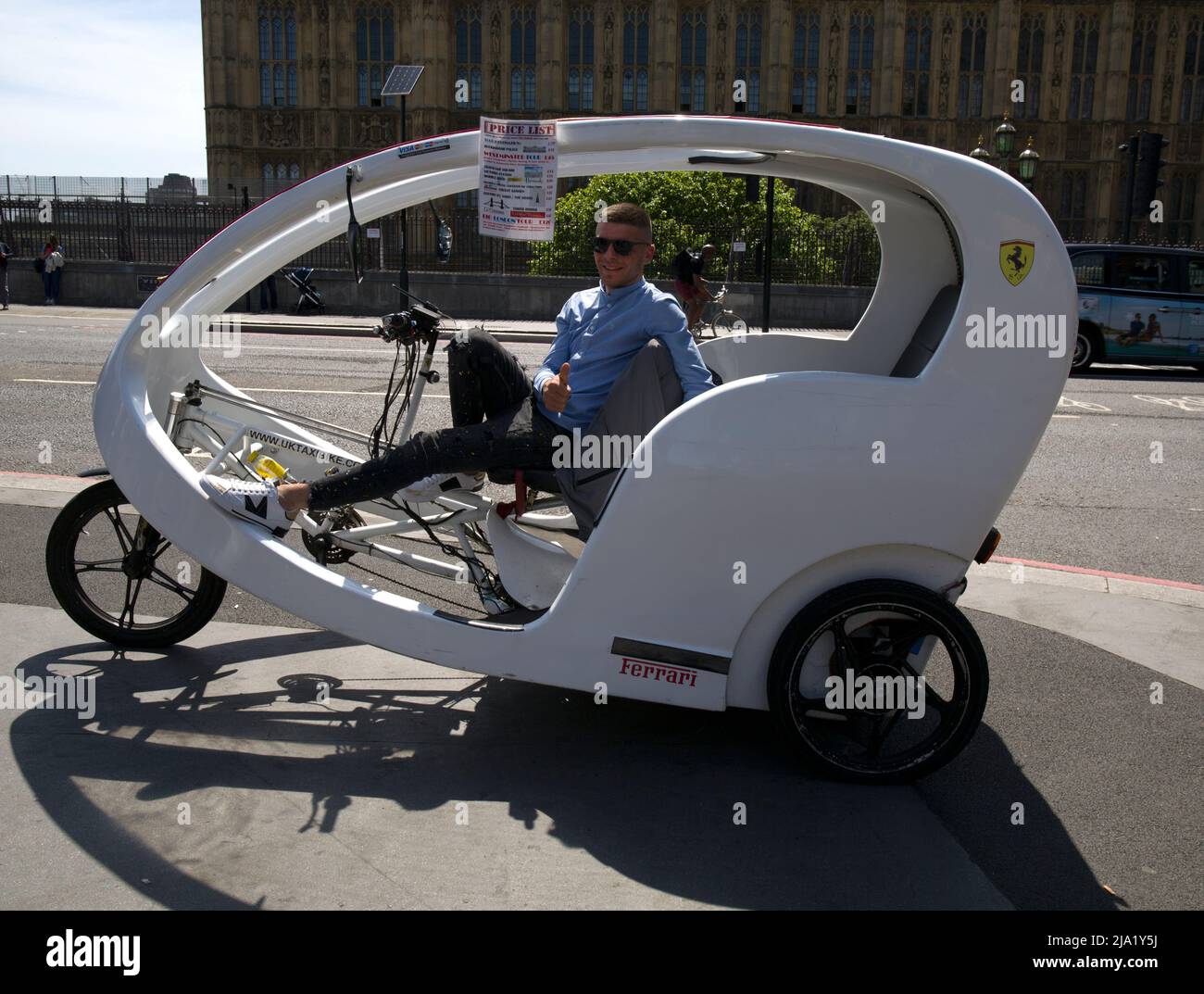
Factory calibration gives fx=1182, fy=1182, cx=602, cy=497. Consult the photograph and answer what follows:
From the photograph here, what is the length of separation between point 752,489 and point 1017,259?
108 cm

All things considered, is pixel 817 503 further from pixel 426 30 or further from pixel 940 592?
pixel 426 30

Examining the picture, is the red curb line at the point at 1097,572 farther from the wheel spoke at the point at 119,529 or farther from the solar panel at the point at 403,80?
the solar panel at the point at 403,80

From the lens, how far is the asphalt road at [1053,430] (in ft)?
23.4

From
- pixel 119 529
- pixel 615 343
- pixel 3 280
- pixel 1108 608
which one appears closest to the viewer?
pixel 615 343

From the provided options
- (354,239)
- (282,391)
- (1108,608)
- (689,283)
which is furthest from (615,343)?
(689,283)

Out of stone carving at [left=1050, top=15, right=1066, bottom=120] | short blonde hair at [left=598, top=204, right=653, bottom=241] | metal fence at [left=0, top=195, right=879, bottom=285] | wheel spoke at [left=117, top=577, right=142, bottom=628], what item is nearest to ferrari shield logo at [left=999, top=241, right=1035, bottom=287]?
short blonde hair at [left=598, top=204, right=653, bottom=241]

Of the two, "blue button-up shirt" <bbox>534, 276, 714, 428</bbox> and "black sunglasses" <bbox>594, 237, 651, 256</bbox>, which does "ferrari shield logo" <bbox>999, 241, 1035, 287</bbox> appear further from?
"black sunglasses" <bbox>594, 237, 651, 256</bbox>

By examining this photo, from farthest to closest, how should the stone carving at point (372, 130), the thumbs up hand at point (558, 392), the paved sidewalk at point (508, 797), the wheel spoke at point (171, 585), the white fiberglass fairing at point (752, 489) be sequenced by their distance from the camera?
the stone carving at point (372, 130) → the wheel spoke at point (171, 585) → the thumbs up hand at point (558, 392) → the white fiberglass fairing at point (752, 489) → the paved sidewalk at point (508, 797)

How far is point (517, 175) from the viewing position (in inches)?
145

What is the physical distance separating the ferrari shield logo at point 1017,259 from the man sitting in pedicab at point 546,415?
100cm

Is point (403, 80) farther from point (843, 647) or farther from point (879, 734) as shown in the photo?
point (879, 734)

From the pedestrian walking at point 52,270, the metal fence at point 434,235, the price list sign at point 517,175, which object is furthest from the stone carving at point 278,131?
the price list sign at point 517,175

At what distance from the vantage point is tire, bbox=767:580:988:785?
12.1ft

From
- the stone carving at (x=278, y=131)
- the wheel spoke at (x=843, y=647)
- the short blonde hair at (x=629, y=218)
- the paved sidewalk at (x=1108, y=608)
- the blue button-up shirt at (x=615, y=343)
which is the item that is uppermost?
the stone carving at (x=278, y=131)
